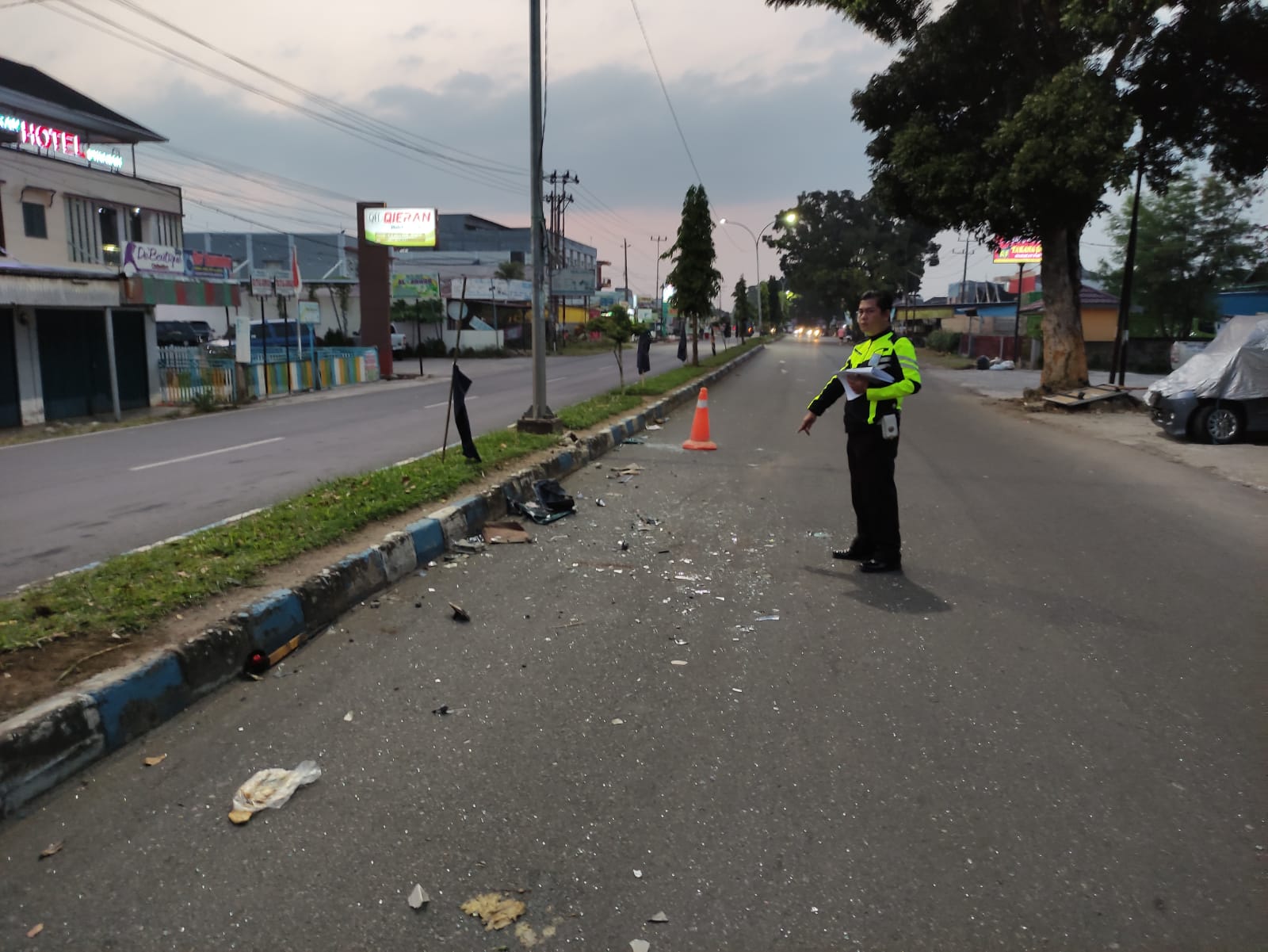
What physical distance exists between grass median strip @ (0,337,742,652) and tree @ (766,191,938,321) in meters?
74.0

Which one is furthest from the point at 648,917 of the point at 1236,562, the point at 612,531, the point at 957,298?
the point at 957,298

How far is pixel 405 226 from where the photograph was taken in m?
44.8

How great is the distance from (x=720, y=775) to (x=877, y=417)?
3441 millimetres

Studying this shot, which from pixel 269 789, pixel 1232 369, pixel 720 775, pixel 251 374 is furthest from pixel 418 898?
pixel 251 374

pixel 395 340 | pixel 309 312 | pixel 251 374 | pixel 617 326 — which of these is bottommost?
pixel 251 374

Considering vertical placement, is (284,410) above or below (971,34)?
below

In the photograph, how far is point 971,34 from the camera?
65.8ft

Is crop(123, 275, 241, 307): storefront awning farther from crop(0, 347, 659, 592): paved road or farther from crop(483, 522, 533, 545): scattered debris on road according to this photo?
crop(483, 522, 533, 545): scattered debris on road

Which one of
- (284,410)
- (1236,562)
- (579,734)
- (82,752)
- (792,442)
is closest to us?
(82,752)

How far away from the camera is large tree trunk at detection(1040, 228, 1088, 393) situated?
19984 mm

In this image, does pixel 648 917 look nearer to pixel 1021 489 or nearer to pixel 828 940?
pixel 828 940

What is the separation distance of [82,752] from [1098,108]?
18.8 meters

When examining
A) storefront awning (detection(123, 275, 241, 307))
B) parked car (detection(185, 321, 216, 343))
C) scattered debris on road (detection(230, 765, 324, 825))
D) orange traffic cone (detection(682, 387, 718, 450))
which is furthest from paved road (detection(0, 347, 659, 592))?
parked car (detection(185, 321, 216, 343))

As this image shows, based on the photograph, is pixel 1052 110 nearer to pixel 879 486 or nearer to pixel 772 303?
pixel 879 486
